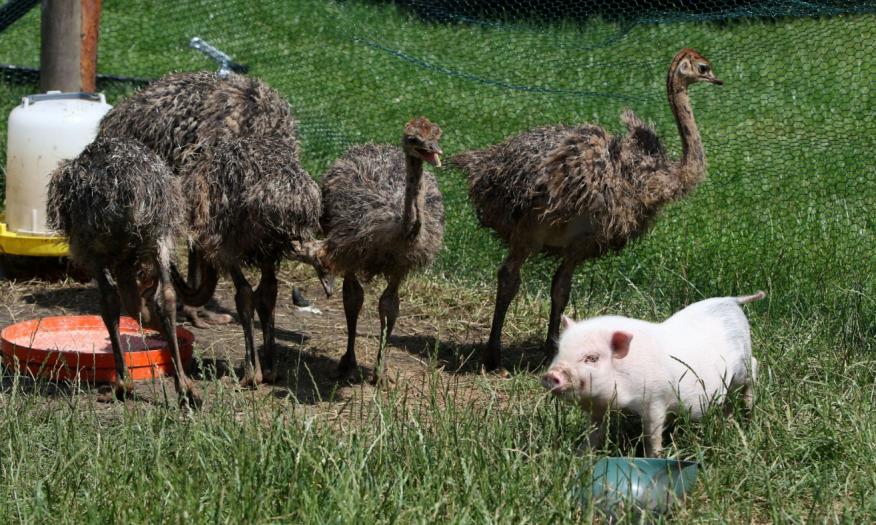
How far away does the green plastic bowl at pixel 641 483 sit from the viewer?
13.4 ft

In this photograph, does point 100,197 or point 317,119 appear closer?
point 100,197

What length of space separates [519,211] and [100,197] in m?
2.18

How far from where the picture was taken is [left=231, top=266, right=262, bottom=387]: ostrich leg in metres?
6.14

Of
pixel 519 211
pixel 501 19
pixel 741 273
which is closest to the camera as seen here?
pixel 519 211

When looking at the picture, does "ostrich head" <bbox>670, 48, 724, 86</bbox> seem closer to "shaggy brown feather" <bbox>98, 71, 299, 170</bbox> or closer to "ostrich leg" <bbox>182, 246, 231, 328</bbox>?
"shaggy brown feather" <bbox>98, 71, 299, 170</bbox>

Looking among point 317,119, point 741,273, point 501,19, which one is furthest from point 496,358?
point 501,19

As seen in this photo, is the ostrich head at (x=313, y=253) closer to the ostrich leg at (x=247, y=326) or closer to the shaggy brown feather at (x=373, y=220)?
the shaggy brown feather at (x=373, y=220)

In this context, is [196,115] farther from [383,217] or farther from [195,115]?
[383,217]

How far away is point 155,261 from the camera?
5.84m

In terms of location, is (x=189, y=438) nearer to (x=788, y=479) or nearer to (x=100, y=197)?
(x=100, y=197)

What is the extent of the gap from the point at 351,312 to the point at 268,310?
1.50ft

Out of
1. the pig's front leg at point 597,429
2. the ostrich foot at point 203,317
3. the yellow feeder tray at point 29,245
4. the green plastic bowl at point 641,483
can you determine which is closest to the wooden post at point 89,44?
the yellow feeder tray at point 29,245

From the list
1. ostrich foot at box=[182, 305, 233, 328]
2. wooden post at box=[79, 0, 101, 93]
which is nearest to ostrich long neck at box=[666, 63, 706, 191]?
ostrich foot at box=[182, 305, 233, 328]

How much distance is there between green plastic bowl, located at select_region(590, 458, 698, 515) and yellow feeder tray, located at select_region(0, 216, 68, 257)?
461cm
